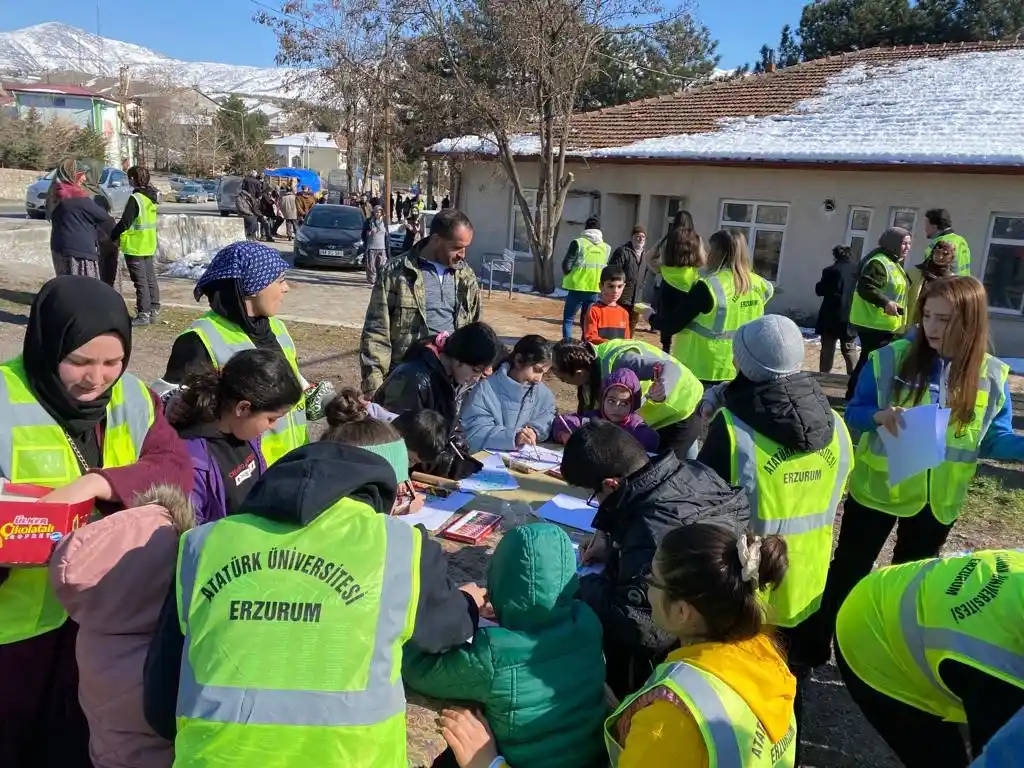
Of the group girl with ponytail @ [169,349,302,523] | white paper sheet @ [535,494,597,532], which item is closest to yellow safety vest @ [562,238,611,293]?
white paper sheet @ [535,494,597,532]

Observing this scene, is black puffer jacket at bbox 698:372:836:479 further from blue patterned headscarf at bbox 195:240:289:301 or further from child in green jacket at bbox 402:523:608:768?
blue patterned headscarf at bbox 195:240:289:301

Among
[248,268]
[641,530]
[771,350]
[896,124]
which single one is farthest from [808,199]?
[641,530]

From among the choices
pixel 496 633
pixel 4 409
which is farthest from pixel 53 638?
pixel 496 633

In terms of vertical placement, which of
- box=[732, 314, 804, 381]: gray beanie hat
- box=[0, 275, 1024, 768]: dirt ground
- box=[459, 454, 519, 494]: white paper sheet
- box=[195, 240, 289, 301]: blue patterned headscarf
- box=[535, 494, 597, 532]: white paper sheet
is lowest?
box=[0, 275, 1024, 768]: dirt ground

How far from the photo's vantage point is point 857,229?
12.5 m

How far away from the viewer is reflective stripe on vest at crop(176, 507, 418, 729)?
1.41 metres

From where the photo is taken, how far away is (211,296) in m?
2.96

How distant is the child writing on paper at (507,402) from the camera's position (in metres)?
4.38

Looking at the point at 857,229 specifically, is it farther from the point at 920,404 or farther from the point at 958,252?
the point at 920,404

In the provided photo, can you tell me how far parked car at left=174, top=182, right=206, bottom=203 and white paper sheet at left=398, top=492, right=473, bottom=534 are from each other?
138 ft

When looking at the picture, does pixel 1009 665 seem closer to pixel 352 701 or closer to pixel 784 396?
pixel 784 396

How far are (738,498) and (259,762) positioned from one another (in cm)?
160

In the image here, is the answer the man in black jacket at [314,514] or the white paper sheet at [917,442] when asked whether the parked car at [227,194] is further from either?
the man in black jacket at [314,514]

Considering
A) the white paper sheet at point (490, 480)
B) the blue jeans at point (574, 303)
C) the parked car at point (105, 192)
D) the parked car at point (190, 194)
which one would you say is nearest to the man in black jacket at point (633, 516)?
the white paper sheet at point (490, 480)
